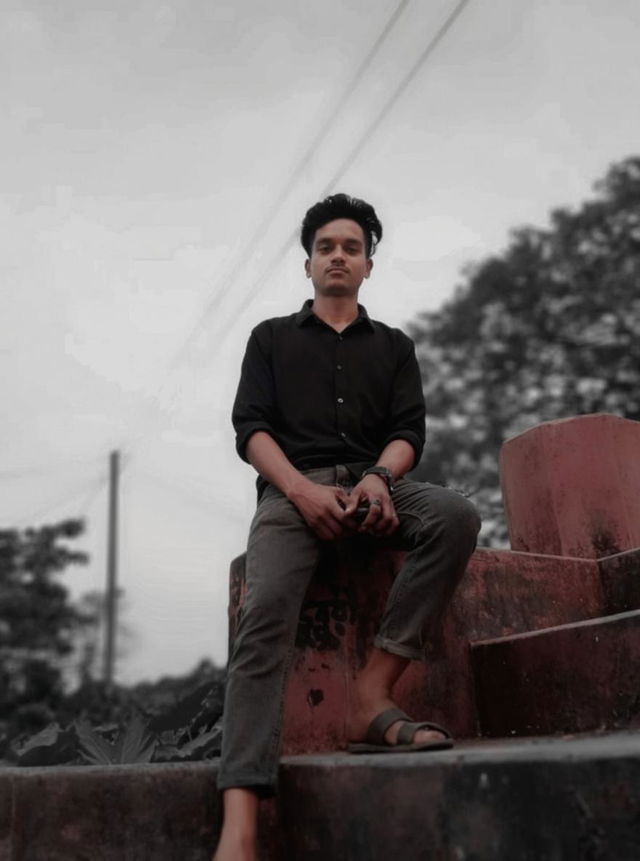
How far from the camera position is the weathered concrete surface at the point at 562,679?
2295 mm

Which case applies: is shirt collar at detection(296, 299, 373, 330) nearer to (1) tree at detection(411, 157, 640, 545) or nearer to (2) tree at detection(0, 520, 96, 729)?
(1) tree at detection(411, 157, 640, 545)

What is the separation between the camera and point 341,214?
3027 mm

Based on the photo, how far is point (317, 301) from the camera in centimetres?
305

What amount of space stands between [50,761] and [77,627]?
18.0 m

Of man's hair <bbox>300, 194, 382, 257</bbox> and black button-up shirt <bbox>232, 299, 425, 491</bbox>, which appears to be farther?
man's hair <bbox>300, 194, 382, 257</bbox>

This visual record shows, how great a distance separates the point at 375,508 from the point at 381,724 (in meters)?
0.61

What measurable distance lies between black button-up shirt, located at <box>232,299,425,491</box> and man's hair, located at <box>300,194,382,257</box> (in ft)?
1.12

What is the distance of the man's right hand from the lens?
2359 mm

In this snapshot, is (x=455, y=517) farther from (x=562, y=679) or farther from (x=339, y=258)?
(x=339, y=258)

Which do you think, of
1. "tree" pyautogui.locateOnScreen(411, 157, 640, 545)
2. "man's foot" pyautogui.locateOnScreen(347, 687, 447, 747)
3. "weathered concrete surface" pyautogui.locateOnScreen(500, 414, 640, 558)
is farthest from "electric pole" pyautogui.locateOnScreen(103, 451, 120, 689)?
"man's foot" pyautogui.locateOnScreen(347, 687, 447, 747)

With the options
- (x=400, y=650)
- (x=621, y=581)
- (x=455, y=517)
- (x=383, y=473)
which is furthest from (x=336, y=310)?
(x=621, y=581)

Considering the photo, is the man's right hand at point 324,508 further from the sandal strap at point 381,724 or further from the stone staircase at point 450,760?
the sandal strap at point 381,724

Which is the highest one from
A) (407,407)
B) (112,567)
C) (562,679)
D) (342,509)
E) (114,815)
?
(112,567)

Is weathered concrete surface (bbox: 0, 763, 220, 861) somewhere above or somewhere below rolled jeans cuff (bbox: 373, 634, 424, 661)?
below
